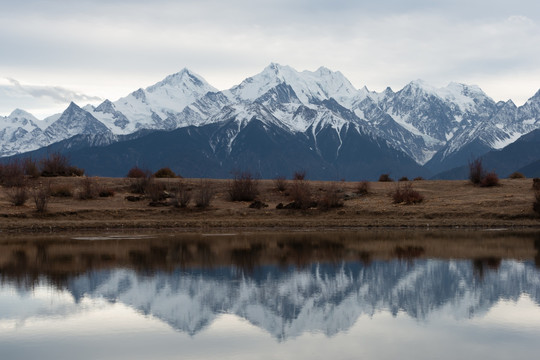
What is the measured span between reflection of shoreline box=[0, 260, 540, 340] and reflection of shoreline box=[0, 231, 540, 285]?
1319mm

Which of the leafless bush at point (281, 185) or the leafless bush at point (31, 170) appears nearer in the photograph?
the leafless bush at point (281, 185)

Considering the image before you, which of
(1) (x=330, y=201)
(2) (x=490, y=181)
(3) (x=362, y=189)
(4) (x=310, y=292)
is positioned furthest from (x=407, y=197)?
(4) (x=310, y=292)

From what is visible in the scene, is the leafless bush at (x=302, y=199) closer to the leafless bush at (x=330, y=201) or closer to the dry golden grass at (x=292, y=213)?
the dry golden grass at (x=292, y=213)

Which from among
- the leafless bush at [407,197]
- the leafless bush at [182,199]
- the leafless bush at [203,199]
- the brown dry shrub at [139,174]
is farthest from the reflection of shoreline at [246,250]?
the brown dry shrub at [139,174]

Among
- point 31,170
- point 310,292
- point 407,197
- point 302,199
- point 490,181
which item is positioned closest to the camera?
point 310,292

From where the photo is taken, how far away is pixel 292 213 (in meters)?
55.7

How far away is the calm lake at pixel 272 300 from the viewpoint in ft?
60.2

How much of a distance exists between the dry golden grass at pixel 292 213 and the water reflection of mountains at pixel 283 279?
1021cm

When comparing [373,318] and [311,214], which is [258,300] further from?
[311,214]

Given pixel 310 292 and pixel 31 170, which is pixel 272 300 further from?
pixel 31 170

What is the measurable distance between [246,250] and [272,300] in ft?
43.1

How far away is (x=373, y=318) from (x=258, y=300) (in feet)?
15.0

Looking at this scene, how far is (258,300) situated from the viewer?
24406 millimetres

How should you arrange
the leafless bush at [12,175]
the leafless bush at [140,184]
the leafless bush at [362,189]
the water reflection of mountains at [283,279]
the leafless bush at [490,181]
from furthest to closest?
the leafless bush at [490,181] < the leafless bush at [12,175] < the leafless bush at [140,184] < the leafless bush at [362,189] < the water reflection of mountains at [283,279]
